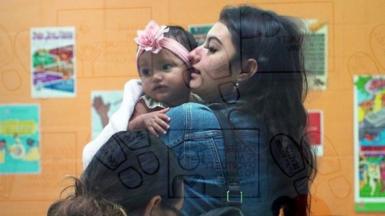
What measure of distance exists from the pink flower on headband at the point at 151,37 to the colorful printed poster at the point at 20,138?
56cm

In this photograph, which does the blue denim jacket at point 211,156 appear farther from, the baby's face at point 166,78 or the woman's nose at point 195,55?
the woman's nose at point 195,55

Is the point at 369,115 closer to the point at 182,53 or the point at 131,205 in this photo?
the point at 182,53

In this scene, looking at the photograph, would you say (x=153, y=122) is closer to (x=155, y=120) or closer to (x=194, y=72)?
(x=155, y=120)

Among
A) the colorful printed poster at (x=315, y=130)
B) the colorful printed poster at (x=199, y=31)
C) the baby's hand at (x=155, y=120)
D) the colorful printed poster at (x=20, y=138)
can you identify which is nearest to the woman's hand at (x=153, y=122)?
the baby's hand at (x=155, y=120)

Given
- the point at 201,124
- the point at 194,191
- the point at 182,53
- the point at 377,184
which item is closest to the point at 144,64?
the point at 182,53

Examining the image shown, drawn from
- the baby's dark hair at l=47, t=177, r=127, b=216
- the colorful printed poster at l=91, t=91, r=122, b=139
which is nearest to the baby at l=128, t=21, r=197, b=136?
the colorful printed poster at l=91, t=91, r=122, b=139

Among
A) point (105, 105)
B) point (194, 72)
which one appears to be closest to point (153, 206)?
point (105, 105)

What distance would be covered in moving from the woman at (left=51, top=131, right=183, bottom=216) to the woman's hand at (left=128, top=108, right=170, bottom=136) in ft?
0.11

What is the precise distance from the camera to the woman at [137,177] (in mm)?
2168

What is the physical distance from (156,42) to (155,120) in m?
0.34

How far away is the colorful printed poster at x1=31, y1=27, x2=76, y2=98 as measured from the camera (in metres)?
2.25

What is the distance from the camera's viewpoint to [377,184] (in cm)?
221

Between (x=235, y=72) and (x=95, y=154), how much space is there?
73cm

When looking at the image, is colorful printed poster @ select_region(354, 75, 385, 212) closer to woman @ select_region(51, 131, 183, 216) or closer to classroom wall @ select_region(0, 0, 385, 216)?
classroom wall @ select_region(0, 0, 385, 216)
